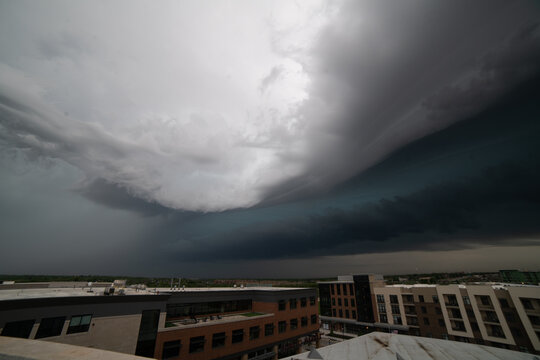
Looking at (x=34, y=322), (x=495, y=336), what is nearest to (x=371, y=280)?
(x=495, y=336)

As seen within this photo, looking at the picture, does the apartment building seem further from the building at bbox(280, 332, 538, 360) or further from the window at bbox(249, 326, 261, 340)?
the building at bbox(280, 332, 538, 360)

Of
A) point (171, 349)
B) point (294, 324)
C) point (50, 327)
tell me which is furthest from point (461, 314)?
point (50, 327)

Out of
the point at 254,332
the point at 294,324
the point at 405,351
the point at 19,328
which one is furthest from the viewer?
the point at 294,324

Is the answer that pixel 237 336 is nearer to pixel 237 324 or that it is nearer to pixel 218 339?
pixel 237 324

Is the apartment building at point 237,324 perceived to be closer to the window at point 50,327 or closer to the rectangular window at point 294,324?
the rectangular window at point 294,324

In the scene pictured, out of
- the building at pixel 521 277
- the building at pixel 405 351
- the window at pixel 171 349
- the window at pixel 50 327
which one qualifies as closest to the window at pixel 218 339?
the window at pixel 171 349

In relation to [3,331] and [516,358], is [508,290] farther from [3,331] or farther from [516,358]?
[3,331]
